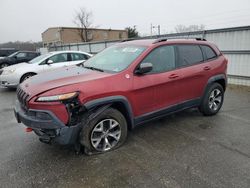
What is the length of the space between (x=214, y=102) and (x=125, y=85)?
268 centimetres

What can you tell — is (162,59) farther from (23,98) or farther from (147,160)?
(23,98)

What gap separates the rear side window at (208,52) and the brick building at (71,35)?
116 feet

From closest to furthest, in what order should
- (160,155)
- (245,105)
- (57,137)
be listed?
(57,137), (160,155), (245,105)

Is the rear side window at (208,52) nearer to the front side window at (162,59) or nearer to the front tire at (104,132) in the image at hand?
the front side window at (162,59)

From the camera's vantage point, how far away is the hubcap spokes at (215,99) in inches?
185

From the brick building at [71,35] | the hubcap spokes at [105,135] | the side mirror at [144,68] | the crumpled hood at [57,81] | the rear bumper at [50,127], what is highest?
the brick building at [71,35]

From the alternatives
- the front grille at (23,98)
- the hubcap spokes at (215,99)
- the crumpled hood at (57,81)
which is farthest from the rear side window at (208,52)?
the front grille at (23,98)

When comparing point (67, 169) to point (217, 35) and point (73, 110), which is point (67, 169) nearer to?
point (73, 110)

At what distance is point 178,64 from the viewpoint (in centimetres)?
396

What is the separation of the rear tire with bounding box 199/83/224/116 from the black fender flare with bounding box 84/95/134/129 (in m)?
2.04

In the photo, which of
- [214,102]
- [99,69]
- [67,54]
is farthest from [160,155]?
[67,54]

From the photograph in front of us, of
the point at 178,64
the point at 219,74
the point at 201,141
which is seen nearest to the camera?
the point at 201,141

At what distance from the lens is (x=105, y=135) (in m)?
3.19

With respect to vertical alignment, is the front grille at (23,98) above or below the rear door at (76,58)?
below
